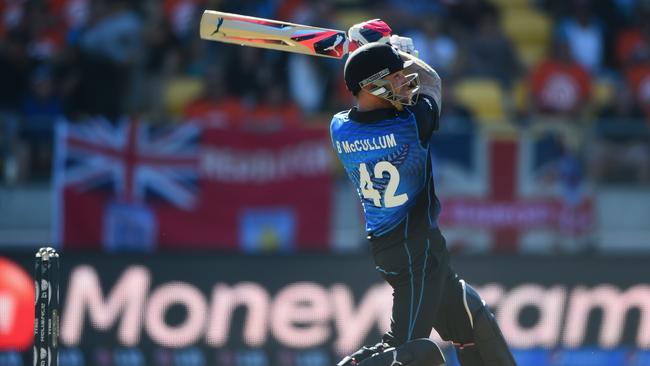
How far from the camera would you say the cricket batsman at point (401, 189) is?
6.05 meters

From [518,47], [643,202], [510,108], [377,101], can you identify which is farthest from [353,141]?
[518,47]

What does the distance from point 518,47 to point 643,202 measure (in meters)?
3.28

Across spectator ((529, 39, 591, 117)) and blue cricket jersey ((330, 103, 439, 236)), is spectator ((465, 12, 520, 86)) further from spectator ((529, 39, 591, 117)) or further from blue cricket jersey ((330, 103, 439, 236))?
blue cricket jersey ((330, 103, 439, 236))

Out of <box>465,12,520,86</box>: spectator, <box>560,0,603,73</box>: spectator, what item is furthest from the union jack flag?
<box>560,0,603,73</box>: spectator

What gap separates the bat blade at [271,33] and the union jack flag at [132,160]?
17.4 ft

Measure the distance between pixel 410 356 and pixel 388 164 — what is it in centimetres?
94

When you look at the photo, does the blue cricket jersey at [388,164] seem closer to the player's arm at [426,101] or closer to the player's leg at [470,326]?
the player's arm at [426,101]

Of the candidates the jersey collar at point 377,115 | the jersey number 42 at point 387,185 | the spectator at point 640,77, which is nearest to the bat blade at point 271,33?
the jersey collar at point 377,115

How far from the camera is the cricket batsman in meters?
6.05

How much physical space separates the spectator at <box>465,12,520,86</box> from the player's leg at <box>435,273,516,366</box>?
7.83 m

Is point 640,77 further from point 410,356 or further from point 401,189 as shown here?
point 410,356

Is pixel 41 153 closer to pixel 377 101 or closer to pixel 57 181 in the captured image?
pixel 57 181

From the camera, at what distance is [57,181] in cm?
1177

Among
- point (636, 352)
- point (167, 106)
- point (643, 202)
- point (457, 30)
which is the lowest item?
point (636, 352)
